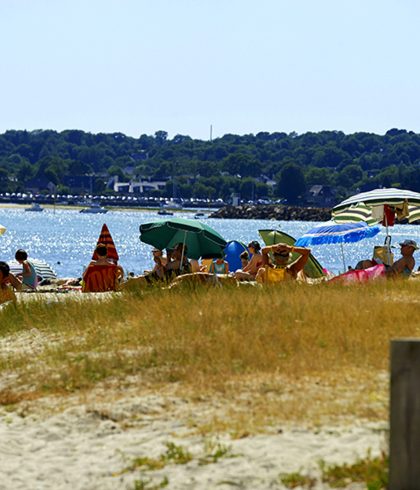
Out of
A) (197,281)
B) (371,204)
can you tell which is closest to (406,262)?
(371,204)

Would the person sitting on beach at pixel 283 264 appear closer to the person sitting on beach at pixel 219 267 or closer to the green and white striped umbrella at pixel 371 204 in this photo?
the person sitting on beach at pixel 219 267

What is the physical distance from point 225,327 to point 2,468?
10.1 feet

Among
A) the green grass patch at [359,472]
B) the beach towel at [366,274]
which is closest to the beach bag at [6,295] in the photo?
the beach towel at [366,274]

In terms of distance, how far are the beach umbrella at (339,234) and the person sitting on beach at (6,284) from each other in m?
4.79

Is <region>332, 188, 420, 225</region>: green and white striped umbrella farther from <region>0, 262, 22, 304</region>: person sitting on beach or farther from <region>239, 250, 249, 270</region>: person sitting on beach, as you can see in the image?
<region>0, 262, 22, 304</region>: person sitting on beach

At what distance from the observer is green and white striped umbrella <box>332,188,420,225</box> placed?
19172 mm

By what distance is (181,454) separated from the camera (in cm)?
762

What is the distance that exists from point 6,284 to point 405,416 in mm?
9096

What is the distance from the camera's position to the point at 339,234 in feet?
62.8

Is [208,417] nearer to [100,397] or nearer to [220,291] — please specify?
[100,397]

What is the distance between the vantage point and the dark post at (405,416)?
6.40m

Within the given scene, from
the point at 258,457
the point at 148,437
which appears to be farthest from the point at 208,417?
the point at 258,457

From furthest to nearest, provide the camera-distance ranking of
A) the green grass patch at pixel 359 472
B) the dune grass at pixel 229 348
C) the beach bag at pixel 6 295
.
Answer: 1. the beach bag at pixel 6 295
2. the dune grass at pixel 229 348
3. the green grass patch at pixel 359 472

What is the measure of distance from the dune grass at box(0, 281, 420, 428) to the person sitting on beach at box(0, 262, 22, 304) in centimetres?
121
